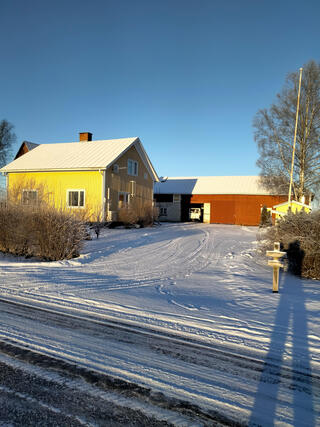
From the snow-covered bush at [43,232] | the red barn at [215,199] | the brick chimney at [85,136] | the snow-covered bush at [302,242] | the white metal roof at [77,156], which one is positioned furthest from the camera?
the red barn at [215,199]

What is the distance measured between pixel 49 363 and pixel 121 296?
2868 millimetres

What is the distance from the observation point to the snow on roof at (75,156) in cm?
2284

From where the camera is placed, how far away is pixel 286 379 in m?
3.26

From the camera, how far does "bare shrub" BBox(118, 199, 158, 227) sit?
2119cm

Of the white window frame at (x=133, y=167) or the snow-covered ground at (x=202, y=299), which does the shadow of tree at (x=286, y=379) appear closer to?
the snow-covered ground at (x=202, y=299)

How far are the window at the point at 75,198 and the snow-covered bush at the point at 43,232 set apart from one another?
39.0 ft

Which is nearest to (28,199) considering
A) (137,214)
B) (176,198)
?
(137,214)

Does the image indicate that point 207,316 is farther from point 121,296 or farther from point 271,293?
point 271,293

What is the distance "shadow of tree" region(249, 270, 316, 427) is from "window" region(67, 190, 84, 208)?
1941cm

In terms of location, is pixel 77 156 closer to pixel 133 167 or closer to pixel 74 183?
pixel 74 183

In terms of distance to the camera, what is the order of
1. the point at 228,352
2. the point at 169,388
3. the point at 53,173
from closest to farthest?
the point at 169,388 < the point at 228,352 < the point at 53,173

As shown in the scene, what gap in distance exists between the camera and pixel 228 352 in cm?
385

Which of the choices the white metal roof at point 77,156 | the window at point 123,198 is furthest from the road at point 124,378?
the window at point 123,198

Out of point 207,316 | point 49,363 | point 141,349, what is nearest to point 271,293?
point 207,316
